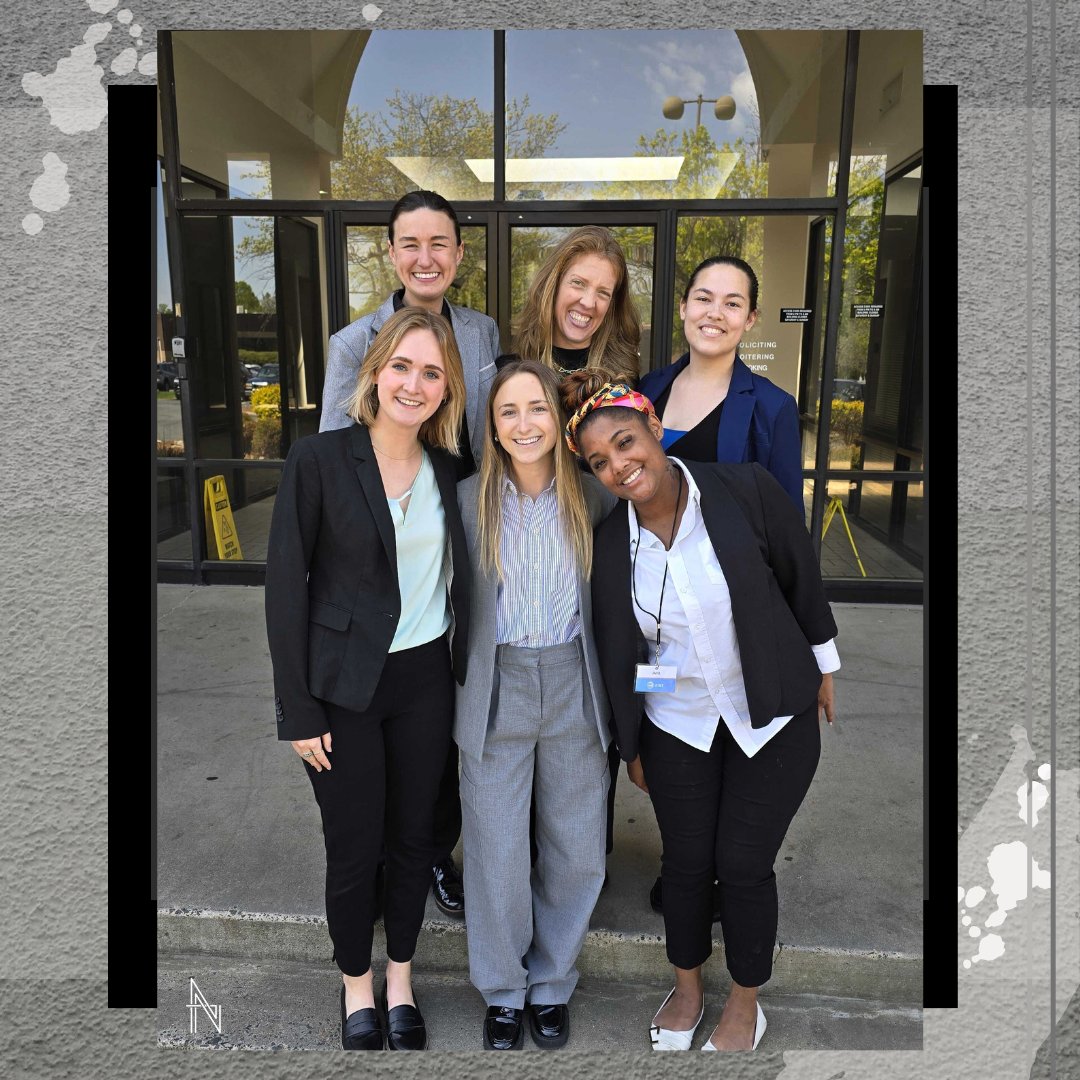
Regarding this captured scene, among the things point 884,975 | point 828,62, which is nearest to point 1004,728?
point 884,975

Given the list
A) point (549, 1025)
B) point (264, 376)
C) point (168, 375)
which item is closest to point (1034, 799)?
point (549, 1025)

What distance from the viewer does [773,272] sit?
4.93 meters

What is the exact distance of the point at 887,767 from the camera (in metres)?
3.13

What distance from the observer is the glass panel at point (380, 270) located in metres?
4.98

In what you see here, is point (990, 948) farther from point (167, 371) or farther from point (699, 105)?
point (167, 371)

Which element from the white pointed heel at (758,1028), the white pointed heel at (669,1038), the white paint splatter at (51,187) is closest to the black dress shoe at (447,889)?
the white pointed heel at (669,1038)

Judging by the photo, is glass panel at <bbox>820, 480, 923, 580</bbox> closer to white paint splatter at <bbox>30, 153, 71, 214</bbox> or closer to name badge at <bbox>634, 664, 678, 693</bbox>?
name badge at <bbox>634, 664, 678, 693</bbox>

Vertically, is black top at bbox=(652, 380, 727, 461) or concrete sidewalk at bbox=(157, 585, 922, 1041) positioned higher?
black top at bbox=(652, 380, 727, 461)

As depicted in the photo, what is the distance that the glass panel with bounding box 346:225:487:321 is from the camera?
4.98 metres

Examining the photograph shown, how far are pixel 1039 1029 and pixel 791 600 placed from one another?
93cm

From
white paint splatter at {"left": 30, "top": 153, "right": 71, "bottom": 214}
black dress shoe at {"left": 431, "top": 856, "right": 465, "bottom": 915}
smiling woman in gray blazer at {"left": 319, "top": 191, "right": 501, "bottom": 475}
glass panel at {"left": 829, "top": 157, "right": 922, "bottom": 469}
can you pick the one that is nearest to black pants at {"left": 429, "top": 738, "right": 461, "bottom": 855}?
black dress shoe at {"left": 431, "top": 856, "right": 465, "bottom": 915}

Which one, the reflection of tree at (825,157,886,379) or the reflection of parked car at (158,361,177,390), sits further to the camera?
the reflection of parked car at (158,361,177,390)

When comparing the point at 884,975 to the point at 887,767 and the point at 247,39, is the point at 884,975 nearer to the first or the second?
the point at 887,767

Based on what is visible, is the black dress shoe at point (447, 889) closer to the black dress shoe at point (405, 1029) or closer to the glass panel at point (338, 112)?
the black dress shoe at point (405, 1029)
